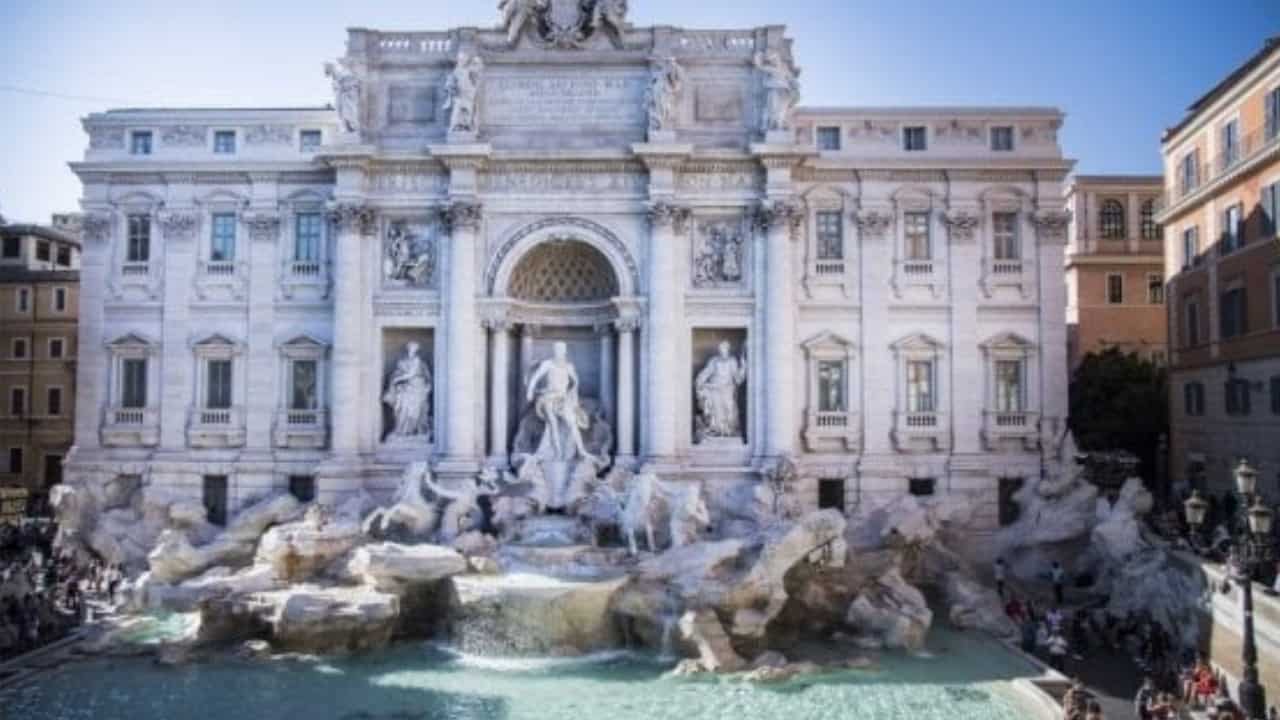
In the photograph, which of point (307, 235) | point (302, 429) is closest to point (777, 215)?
point (307, 235)

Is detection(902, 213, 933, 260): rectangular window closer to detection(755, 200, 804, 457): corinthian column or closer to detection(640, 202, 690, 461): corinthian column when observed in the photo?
detection(755, 200, 804, 457): corinthian column

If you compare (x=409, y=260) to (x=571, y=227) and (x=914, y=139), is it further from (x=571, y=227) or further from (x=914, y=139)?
(x=914, y=139)

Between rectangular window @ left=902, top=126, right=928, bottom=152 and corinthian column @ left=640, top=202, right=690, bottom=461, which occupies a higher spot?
rectangular window @ left=902, top=126, right=928, bottom=152

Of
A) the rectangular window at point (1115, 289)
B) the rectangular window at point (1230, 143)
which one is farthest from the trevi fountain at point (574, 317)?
the rectangular window at point (1115, 289)

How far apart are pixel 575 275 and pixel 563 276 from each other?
0.36m

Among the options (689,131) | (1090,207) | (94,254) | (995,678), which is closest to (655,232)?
(689,131)

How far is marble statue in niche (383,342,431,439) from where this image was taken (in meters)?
27.3

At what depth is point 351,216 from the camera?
2725 cm

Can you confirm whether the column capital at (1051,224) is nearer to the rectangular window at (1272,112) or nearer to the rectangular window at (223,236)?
the rectangular window at (1272,112)

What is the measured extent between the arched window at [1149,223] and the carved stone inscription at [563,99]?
85.9ft

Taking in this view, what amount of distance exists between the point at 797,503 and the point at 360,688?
505 inches

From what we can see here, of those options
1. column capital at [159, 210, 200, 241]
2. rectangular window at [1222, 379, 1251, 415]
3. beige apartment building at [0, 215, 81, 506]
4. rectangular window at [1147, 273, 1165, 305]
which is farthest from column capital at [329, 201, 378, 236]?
rectangular window at [1147, 273, 1165, 305]

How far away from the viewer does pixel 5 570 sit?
22.5 m

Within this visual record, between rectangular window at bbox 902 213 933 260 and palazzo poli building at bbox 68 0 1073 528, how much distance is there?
7cm
